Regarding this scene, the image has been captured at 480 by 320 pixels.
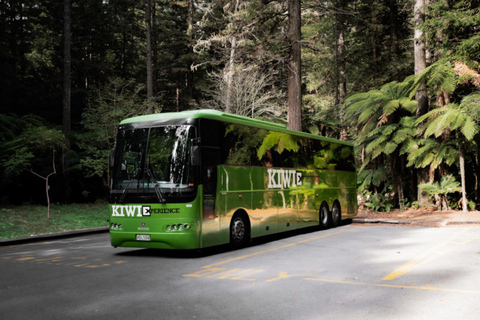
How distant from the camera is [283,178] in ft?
47.3

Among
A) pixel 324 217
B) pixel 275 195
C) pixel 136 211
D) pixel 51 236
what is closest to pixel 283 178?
pixel 275 195

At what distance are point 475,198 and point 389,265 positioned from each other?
1342 cm

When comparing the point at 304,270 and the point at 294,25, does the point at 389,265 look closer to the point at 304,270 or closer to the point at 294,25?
the point at 304,270

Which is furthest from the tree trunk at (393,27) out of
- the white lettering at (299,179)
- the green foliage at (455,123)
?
the white lettering at (299,179)

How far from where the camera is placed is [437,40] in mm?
18516

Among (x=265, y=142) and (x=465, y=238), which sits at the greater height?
(x=265, y=142)

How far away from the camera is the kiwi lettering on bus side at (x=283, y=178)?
13727 millimetres

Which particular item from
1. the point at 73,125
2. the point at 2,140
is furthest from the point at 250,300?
the point at 73,125

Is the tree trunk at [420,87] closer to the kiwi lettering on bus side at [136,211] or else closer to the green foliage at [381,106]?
the green foliage at [381,106]

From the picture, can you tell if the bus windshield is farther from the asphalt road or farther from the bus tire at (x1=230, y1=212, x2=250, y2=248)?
the bus tire at (x1=230, y1=212, x2=250, y2=248)

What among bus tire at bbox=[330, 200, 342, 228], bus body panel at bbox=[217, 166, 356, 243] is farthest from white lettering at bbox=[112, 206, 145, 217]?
bus tire at bbox=[330, 200, 342, 228]

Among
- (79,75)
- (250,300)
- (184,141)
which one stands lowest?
(250,300)

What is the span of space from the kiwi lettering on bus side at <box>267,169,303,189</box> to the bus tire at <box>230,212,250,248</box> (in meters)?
1.55

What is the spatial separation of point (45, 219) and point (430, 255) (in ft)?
50.6
